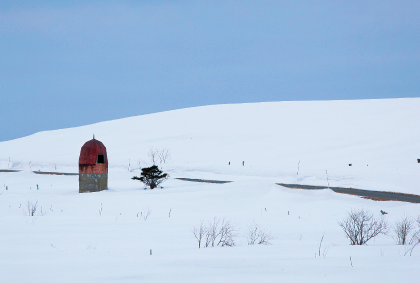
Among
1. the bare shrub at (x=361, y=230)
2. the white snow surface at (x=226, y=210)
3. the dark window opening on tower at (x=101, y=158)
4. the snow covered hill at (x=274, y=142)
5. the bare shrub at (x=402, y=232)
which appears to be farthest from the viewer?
the snow covered hill at (x=274, y=142)

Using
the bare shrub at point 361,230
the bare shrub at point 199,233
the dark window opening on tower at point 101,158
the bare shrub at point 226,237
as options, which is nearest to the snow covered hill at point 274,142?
the dark window opening on tower at point 101,158

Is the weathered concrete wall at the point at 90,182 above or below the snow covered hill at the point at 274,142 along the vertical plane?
below

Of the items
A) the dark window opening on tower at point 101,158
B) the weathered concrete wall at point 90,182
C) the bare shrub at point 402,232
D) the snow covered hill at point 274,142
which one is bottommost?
the bare shrub at point 402,232

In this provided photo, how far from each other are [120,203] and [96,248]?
31.7 ft

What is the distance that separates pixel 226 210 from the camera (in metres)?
16.4

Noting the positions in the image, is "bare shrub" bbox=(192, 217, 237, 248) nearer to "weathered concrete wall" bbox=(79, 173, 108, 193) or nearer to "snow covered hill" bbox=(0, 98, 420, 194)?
"weathered concrete wall" bbox=(79, 173, 108, 193)

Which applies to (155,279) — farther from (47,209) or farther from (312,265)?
(47,209)

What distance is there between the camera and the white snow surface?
623 cm

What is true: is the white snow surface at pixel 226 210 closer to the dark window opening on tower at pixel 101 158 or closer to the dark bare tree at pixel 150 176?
the dark bare tree at pixel 150 176

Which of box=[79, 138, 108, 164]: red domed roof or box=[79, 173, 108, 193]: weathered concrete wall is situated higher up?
box=[79, 138, 108, 164]: red domed roof

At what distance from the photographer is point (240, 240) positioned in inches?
402

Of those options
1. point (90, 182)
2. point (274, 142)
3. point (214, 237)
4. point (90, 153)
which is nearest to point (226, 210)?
point (214, 237)

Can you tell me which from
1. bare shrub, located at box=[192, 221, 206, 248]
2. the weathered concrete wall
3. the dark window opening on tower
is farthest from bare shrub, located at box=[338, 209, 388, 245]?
the dark window opening on tower

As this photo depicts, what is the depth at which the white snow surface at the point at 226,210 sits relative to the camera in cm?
623
